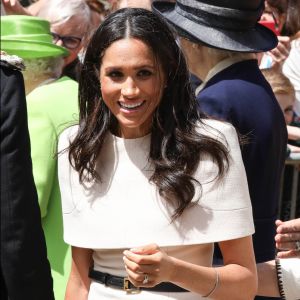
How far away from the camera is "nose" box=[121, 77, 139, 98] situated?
258cm

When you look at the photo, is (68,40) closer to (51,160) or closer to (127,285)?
(51,160)

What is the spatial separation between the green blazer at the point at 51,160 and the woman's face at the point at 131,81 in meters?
0.89

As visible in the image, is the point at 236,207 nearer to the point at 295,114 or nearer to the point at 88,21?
the point at 88,21

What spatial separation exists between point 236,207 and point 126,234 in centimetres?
35

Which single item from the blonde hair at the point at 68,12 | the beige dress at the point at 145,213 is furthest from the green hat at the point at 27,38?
the beige dress at the point at 145,213

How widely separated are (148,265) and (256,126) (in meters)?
1.07

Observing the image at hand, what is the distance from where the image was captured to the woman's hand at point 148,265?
2.31 metres

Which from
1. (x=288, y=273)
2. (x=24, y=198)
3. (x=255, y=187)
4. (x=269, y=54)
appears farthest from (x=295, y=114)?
(x=24, y=198)

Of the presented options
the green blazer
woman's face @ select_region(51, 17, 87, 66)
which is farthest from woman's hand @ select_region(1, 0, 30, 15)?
the green blazer

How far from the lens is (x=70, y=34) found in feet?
15.4

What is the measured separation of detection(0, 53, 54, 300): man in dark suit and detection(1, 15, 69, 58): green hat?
1.70 m

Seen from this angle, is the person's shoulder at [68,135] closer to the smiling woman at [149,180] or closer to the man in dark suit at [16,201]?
the smiling woman at [149,180]

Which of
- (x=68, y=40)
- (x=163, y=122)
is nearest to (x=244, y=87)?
(x=163, y=122)

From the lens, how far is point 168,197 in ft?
8.36
